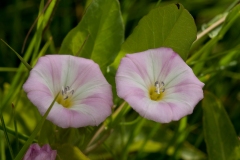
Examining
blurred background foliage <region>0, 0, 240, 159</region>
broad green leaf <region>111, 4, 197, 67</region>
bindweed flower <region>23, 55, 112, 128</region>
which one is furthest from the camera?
blurred background foliage <region>0, 0, 240, 159</region>

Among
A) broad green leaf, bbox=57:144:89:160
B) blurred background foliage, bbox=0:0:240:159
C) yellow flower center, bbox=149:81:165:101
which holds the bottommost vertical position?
blurred background foliage, bbox=0:0:240:159

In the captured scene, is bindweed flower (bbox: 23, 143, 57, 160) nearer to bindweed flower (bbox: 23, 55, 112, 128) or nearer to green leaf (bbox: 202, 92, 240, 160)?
bindweed flower (bbox: 23, 55, 112, 128)

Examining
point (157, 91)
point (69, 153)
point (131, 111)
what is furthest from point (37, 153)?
point (131, 111)

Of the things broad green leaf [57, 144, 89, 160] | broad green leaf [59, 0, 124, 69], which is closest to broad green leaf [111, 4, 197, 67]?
broad green leaf [59, 0, 124, 69]

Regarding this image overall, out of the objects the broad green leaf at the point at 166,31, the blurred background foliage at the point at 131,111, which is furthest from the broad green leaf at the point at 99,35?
the blurred background foliage at the point at 131,111

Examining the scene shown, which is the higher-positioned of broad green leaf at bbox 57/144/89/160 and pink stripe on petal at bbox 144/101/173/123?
pink stripe on petal at bbox 144/101/173/123

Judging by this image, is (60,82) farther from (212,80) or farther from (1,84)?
(1,84)

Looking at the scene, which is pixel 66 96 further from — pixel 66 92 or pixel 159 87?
pixel 159 87
